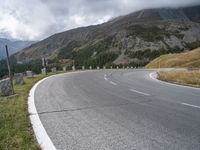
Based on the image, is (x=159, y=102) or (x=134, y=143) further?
(x=159, y=102)

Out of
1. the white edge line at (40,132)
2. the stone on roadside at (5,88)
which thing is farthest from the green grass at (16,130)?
the stone on roadside at (5,88)

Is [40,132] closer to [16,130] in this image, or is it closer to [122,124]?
[16,130]

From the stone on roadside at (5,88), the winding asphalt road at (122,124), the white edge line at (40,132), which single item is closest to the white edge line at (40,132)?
the white edge line at (40,132)

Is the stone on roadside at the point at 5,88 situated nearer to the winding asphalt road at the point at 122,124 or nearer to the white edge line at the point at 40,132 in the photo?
the winding asphalt road at the point at 122,124

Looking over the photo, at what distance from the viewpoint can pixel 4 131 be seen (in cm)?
656

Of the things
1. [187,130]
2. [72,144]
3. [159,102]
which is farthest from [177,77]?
[72,144]

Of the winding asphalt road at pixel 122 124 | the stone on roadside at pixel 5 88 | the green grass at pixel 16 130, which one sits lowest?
the winding asphalt road at pixel 122 124

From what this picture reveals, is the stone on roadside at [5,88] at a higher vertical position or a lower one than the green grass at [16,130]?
higher

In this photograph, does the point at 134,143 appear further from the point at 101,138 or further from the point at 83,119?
the point at 83,119

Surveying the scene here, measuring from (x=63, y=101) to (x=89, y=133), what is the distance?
4908 millimetres

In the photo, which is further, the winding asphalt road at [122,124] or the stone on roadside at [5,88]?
the stone on roadside at [5,88]

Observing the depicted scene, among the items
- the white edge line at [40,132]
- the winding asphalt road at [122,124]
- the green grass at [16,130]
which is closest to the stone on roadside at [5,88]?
the winding asphalt road at [122,124]

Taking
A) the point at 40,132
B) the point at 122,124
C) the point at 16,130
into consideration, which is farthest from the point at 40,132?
the point at 122,124

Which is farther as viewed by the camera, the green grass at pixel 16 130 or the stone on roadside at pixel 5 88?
the stone on roadside at pixel 5 88
